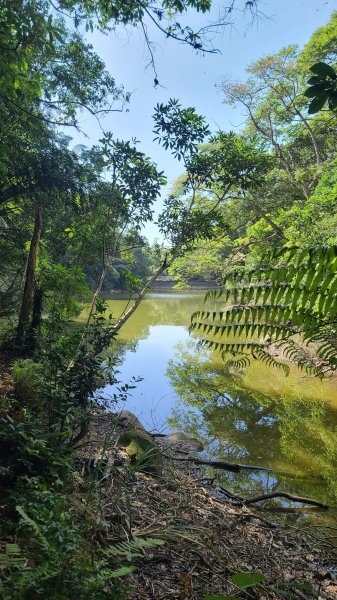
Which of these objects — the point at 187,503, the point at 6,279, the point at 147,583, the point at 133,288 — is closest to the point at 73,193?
the point at 133,288

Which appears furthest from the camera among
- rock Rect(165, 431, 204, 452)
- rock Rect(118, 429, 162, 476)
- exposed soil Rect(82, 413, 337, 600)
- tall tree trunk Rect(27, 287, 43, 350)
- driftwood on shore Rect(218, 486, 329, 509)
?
tall tree trunk Rect(27, 287, 43, 350)

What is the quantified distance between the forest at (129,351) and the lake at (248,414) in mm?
40

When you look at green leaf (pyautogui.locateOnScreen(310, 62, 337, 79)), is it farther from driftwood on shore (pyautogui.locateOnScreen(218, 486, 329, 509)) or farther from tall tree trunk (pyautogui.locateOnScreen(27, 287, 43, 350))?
tall tree trunk (pyautogui.locateOnScreen(27, 287, 43, 350))

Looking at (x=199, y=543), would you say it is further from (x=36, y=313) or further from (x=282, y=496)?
(x=36, y=313)

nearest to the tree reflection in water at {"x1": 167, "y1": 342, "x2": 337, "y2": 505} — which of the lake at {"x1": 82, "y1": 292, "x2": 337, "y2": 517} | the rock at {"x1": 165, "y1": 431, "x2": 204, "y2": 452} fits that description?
the lake at {"x1": 82, "y1": 292, "x2": 337, "y2": 517}

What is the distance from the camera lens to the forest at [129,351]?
1.35 metres

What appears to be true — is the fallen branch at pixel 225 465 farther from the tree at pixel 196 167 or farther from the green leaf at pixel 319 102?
the green leaf at pixel 319 102

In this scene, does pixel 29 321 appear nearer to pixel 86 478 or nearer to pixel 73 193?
pixel 73 193

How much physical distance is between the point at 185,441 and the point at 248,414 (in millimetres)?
1625

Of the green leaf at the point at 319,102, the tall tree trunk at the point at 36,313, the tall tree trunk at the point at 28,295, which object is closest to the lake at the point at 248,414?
the tall tree trunk at the point at 36,313

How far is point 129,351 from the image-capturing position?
30.7 ft

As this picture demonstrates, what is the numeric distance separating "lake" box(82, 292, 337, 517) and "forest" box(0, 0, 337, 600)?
40 mm

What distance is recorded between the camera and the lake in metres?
3.69

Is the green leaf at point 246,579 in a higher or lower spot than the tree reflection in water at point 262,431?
higher
